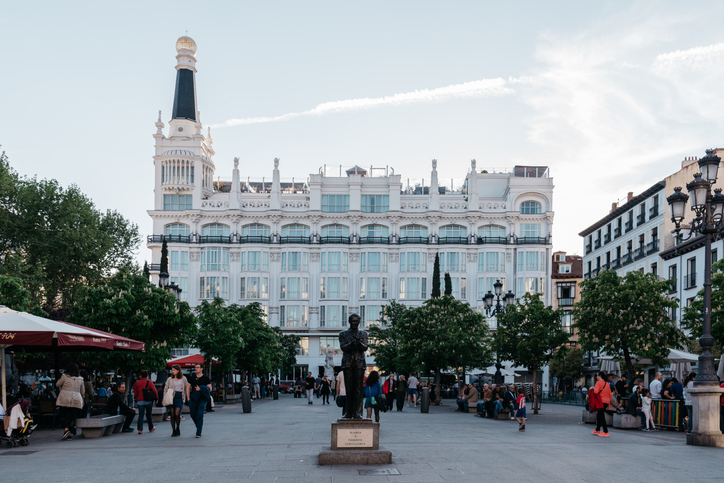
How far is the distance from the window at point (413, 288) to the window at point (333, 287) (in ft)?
19.3

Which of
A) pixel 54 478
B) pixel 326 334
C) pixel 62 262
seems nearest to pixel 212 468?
pixel 54 478

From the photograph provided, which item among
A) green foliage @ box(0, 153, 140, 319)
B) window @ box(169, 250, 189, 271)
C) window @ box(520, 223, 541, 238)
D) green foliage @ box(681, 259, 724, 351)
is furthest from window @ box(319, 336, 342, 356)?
green foliage @ box(681, 259, 724, 351)

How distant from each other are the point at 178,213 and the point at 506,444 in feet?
208

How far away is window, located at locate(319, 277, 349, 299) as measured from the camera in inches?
2918

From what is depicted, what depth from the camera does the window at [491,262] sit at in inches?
2899

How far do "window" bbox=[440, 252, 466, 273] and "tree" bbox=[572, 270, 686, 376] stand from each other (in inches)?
1756

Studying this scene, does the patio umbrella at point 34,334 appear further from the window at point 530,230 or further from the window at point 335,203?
the window at point 530,230

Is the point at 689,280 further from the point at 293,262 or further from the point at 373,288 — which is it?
the point at 293,262

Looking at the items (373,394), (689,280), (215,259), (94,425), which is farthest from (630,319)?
(215,259)

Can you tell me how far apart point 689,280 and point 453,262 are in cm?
3033

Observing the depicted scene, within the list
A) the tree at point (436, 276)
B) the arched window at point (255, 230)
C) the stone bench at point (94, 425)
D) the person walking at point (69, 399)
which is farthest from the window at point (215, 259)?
the person walking at point (69, 399)

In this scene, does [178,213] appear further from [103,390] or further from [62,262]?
[103,390]

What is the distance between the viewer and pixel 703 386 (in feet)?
50.3

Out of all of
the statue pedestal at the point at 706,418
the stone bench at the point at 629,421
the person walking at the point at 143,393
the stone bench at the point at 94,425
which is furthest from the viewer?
the stone bench at the point at 629,421
